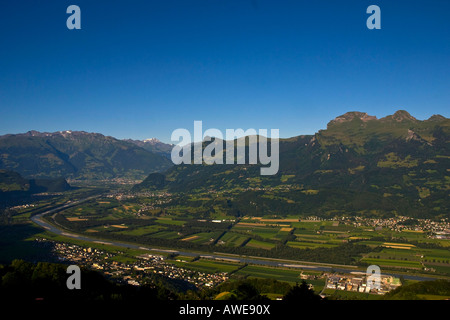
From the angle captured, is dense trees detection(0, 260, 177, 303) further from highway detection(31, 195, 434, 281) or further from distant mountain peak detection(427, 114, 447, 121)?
distant mountain peak detection(427, 114, 447, 121)

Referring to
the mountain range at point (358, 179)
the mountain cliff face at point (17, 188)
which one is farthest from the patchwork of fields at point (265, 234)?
the mountain cliff face at point (17, 188)

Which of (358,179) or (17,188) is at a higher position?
(358,179)

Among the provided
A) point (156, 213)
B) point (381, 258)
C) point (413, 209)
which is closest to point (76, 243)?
point (156, 213)

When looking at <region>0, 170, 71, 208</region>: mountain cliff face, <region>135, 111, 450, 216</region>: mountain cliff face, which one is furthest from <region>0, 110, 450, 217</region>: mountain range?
<region>0, 170, 71, 208</region>: mountain cliff face

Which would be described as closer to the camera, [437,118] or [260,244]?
[260,244]

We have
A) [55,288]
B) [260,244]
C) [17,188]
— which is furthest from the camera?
[17,188]

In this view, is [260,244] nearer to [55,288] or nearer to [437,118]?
[55,288]

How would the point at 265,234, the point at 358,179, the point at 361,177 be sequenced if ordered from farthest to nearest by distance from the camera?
1. the point at 358,179
2. the point at 361,177
3. the point at 265,234

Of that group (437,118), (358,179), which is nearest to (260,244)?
(358,179)

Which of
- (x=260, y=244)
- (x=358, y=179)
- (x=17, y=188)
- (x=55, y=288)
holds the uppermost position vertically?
(x=358, y=179)
